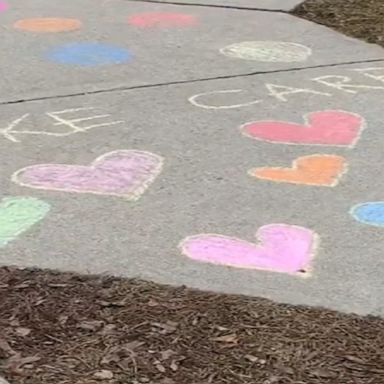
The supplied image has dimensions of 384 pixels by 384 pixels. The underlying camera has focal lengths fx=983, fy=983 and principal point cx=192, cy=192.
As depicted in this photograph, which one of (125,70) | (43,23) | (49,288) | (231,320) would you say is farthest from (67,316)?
(43,23)

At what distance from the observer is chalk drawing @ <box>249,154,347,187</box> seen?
4.13 metres

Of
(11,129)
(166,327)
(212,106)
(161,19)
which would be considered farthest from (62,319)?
(161,19)

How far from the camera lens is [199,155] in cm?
439

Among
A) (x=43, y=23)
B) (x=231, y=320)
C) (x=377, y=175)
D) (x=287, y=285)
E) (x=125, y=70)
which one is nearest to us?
(x=231, y=320)

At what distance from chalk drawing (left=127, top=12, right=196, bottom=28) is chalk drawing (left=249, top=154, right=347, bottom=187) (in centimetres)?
258

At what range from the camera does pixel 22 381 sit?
269 centimetres

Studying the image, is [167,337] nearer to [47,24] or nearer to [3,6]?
[47,24]

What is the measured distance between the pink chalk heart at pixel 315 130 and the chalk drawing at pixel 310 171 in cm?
23

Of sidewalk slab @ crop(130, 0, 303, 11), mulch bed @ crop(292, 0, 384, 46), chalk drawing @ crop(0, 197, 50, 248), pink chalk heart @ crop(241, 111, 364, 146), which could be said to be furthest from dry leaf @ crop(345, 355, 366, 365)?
sidewalk slab @ crop(130, 0, 303, 11)

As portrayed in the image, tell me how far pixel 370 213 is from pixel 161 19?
337cm

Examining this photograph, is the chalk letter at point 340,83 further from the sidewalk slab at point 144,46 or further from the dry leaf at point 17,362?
the dry leaf at point 17,362

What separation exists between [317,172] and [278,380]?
1644mm

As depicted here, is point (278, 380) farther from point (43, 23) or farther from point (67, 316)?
point (43, 23)

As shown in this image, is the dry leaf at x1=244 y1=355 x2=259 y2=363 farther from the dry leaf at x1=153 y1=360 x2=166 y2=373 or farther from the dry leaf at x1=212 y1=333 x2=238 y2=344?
the dry leaf at x1=153 y1=360 x2=166 y2=373
